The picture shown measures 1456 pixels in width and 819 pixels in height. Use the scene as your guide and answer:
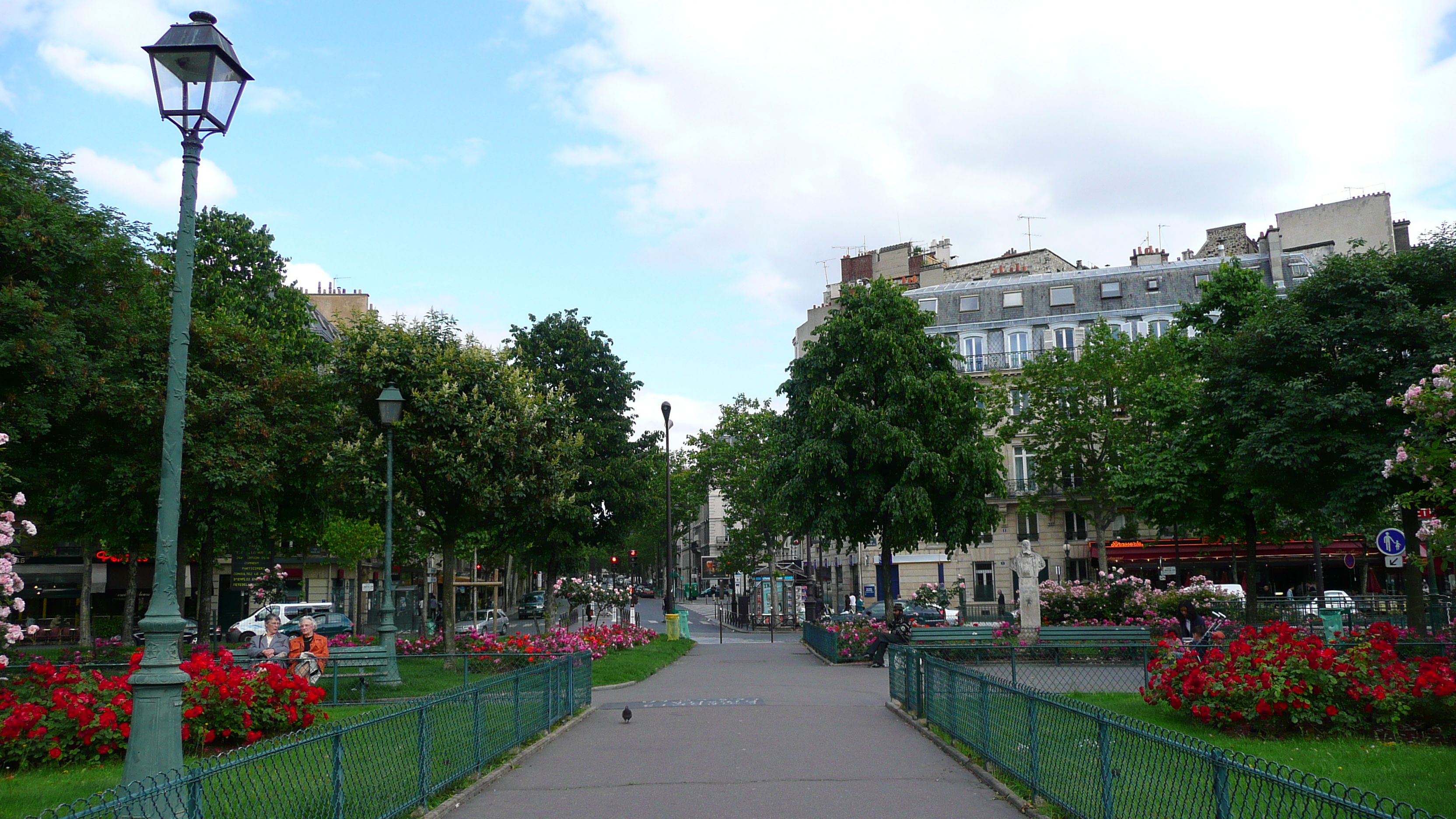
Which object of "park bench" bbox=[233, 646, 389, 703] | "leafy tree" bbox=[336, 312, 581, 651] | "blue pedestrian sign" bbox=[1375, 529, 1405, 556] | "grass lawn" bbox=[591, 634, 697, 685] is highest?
"leafy tree" bbox=[336, 312, 581, 651]

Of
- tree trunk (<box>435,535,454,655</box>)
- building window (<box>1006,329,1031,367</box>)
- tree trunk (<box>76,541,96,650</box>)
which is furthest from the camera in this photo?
building window (<box>1006,329,1031,367</box>)

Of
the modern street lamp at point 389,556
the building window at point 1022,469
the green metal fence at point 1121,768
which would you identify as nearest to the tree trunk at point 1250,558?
the green metal fence at point 1121,768

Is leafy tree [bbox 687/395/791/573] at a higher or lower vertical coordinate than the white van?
higher

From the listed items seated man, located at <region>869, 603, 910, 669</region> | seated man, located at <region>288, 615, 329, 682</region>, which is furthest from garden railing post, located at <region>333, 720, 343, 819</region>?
seated man, located at <region>869, 603, 910, 669</region>

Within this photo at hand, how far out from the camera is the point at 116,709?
10.3 metres

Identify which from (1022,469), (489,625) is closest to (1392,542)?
(489,625)

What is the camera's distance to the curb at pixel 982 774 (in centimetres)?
808

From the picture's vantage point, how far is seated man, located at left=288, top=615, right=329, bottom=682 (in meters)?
15.1

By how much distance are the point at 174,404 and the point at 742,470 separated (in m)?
50.9

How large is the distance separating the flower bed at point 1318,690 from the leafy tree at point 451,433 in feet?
45.4

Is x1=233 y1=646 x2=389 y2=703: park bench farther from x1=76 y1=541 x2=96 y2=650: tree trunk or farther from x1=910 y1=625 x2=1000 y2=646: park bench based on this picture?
x1=76 y1=541 x2=96 y2=650: tree trunk

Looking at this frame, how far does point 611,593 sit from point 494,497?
1561 centimetres

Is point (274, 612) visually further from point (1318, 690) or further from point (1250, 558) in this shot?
point (1318, 690)

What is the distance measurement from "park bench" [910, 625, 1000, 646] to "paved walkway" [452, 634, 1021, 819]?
6486mm
